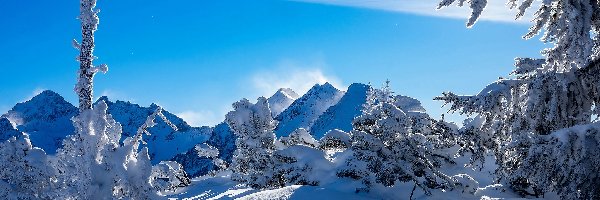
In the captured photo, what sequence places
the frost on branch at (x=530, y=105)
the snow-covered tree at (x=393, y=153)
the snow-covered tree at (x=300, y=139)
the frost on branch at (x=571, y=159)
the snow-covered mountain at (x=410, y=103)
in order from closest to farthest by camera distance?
the frost on branch at (x=571, y=159)
the frost on branch at (x=530, y=105)
the snow-covered tree at (x=393, y=153)
the snow-covered mountain at (x=410, y=103)
the snow-covered tree at (x=300, y=139)

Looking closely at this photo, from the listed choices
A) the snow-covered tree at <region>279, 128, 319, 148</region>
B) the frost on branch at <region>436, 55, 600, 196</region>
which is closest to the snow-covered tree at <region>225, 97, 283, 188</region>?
the snow-covered tree at <region>279, 128, 319, 148</region>

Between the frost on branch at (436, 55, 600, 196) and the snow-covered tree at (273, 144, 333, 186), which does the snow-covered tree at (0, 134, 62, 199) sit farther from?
the frost on branch at (436, 55, 600, 196)

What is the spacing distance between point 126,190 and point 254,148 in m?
14.9

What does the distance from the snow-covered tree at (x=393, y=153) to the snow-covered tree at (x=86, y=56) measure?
19.9 ft

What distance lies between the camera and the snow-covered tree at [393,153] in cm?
1161

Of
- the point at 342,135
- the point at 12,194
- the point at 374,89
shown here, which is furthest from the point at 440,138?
the point at 374,89

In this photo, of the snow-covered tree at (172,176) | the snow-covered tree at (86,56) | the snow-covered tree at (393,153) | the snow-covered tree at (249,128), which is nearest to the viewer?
the snow-covered tree at (86,56)

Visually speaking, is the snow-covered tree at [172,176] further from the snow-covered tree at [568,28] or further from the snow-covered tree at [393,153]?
the snow-covered tree at [568,28]

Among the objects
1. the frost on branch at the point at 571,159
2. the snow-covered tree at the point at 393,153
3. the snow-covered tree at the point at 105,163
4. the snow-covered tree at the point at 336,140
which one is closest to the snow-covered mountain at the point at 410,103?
the snow-covered tree at the point at 336,140

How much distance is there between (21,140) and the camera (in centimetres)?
1627

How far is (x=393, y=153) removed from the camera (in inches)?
466

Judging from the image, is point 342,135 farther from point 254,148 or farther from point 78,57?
point 254,148

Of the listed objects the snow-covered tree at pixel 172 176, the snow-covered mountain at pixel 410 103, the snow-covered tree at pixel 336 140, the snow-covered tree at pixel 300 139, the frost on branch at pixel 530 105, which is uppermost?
the snow-covered tree at pixel 172 176

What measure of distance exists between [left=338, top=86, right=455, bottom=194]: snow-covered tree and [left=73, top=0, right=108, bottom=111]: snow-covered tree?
6052 mm
